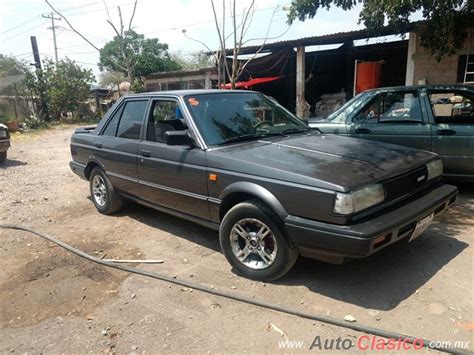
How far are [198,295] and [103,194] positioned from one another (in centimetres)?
283

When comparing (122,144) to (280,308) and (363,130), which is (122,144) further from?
(363,130)

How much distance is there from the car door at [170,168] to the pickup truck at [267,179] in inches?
0.5

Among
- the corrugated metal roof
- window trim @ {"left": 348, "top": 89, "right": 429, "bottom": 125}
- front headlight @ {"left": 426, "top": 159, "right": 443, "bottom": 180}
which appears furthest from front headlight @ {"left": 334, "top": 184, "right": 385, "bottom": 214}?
the corrugated metal roof

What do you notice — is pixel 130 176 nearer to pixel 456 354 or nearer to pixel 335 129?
pixel 335 129

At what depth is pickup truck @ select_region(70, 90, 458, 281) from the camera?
9.69 ft

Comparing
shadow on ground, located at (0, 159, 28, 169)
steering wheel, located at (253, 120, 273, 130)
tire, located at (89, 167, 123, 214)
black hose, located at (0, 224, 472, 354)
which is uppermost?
steering wheel, located at (253, 120, 273, 130)

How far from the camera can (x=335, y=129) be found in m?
6.20

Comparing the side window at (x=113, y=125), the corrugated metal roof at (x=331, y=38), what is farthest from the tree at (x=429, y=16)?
the side window at (x=113, y=125)

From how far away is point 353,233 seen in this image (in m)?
2.80

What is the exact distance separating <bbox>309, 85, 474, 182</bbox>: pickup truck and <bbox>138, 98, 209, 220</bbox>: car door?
9.42 ft

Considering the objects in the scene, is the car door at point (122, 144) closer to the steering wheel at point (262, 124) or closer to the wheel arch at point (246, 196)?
the steering wheel at point (262, 124)

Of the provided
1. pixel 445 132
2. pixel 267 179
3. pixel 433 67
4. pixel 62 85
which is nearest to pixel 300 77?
pixel 433 67

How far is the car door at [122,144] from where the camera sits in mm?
4762

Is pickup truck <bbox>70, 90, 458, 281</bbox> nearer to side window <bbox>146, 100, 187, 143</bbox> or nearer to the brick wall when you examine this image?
side window <bbox>146, 100, 187, 143</bbox>
